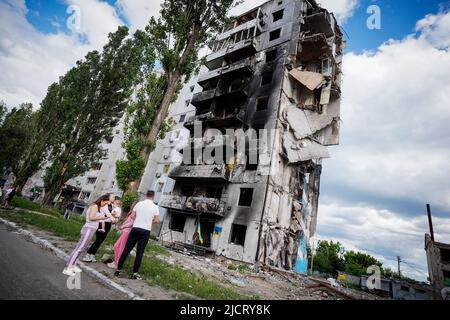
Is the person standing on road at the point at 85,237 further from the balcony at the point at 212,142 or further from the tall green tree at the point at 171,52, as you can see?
the balcony at the point at 212,142

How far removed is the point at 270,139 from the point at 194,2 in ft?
39.3

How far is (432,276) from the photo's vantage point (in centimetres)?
2006

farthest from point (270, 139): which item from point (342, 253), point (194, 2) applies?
point (342, 253)

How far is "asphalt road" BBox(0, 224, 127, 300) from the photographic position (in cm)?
336

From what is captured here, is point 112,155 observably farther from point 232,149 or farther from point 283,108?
point 283,108

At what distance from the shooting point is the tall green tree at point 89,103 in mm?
20094

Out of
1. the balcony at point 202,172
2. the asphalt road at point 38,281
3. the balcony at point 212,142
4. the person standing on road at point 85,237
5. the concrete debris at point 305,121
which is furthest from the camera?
the balcony at point 212,142

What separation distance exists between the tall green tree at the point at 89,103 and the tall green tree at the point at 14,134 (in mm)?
11797

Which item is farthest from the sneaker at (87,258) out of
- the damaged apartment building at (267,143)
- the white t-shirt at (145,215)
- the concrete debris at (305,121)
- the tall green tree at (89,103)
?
the concrete debris at (305,121)

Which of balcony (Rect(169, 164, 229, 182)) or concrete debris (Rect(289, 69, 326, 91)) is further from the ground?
concrete debris (Rect(289, 69, 326, 91))

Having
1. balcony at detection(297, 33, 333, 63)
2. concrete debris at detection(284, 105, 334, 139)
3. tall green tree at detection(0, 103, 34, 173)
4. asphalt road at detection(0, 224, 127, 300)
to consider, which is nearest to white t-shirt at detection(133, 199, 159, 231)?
asphalt road at detection(0, 224, 127, 300)

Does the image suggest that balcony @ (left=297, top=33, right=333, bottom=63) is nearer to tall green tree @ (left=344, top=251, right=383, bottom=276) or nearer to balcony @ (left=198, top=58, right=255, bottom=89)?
balcony @ (left=198, top=58, right=255, bottom=89)

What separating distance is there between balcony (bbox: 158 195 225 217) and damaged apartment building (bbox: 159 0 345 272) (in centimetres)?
9

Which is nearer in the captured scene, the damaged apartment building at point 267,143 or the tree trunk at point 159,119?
the tree trunk at point 159,119
